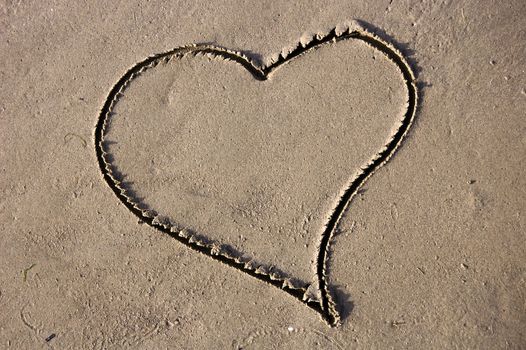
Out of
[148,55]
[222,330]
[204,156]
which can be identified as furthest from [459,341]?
[148,55]

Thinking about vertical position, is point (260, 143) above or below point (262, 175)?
above

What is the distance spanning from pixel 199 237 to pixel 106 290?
67 centimetres

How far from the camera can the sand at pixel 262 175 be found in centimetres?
249

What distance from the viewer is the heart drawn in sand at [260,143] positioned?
8.39 ft

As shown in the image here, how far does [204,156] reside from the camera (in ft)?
8.65

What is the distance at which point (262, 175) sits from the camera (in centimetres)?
261

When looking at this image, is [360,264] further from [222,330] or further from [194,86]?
[194,86]

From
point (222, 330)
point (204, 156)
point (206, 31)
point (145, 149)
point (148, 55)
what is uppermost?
point (206, 31)

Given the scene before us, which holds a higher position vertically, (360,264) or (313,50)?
(313,50)

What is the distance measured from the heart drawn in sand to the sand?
1 cm

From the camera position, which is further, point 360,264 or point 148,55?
point 148,55

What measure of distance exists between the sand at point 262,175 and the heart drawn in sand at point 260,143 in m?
0.01

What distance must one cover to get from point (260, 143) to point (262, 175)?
0.20 meters

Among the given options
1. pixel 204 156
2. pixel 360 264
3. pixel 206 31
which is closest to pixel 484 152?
pixel 360 264
